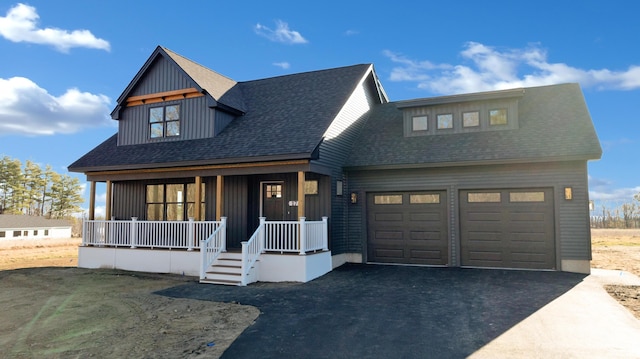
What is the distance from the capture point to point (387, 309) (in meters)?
7.25

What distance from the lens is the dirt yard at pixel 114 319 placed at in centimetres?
559

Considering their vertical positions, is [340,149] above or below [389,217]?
above

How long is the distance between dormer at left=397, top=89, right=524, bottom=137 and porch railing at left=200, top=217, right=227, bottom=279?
7082 millimetres

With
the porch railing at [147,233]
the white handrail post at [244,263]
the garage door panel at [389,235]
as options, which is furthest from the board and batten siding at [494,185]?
Answer: the porch railing at [147,233]

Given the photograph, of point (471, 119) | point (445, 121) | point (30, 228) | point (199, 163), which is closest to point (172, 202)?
point (199, 163)

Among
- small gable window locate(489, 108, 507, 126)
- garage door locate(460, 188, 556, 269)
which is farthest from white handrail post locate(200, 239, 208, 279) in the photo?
small gable window locate(489, 108, 507, 126)

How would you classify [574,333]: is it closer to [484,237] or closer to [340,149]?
[484,237]

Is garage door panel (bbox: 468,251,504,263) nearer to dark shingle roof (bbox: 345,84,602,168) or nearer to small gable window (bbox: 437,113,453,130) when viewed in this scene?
dark shingle roof (bbox: 345,84,602,168)

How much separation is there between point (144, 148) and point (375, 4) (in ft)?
32.9

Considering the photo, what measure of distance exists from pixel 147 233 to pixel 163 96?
5057 mm

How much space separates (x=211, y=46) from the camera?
696 inches

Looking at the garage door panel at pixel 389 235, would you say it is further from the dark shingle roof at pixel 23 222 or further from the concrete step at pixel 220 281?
the dark shingle roof at pixel 23 222

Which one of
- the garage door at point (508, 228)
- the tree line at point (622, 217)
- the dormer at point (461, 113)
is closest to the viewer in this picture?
the garage door at point (508, 228)

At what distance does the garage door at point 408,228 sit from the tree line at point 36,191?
2049 inches
